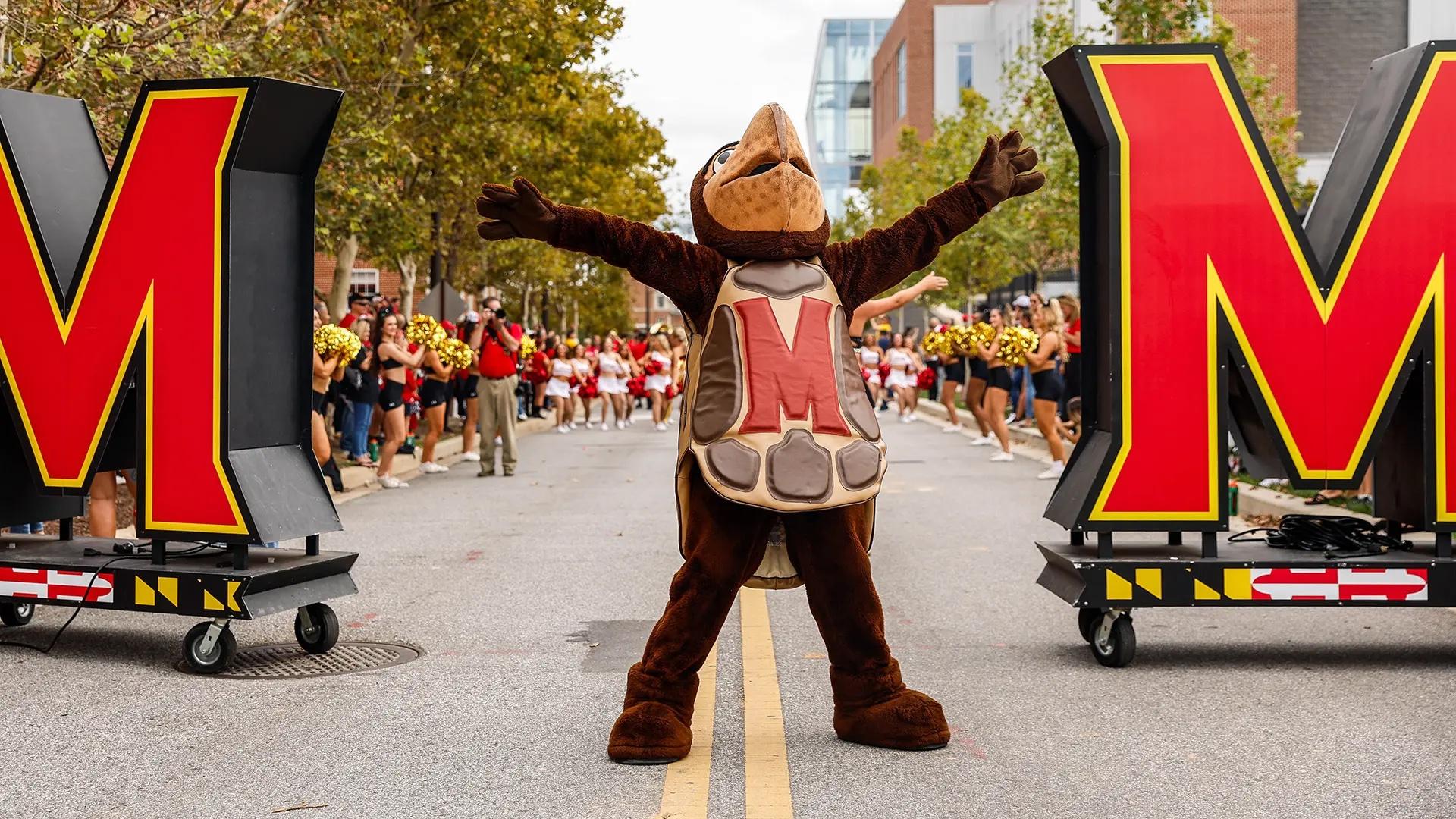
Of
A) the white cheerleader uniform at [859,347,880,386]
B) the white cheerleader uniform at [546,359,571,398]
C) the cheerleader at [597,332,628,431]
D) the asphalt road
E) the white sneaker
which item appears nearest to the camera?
the asphalt road

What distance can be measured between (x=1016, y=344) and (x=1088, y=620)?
963 cm

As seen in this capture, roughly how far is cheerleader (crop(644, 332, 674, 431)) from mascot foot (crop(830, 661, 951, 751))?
2435cm

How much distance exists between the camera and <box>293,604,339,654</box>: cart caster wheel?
7270mm

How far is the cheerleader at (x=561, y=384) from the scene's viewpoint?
2862 centimetres

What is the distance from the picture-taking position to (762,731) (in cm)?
579

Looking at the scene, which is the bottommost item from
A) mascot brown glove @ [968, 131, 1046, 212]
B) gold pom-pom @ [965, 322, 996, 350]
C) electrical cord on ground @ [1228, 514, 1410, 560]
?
electrical cord on ground @ [1228, 514, 1410, 560]

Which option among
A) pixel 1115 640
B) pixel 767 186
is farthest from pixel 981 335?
pixel 767 186

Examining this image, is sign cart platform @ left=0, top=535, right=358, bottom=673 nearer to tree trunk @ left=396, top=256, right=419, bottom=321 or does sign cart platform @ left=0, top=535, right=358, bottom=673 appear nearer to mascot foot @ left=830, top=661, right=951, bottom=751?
mascot foot @ left=830, top=661, right=951, bottom=751

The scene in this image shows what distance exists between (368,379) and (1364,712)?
1184cm

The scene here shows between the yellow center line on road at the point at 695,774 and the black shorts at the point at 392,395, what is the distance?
995 cm

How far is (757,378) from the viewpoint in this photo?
5336 mm

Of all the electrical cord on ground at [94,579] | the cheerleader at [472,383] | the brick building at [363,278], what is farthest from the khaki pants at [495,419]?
the brick building at [363,278]

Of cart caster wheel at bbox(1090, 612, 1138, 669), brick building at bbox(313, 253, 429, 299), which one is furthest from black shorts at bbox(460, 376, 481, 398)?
brick building at bbox(313, 253, 429, 299)

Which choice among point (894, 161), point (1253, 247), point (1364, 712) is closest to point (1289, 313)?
point (1253, 247)
